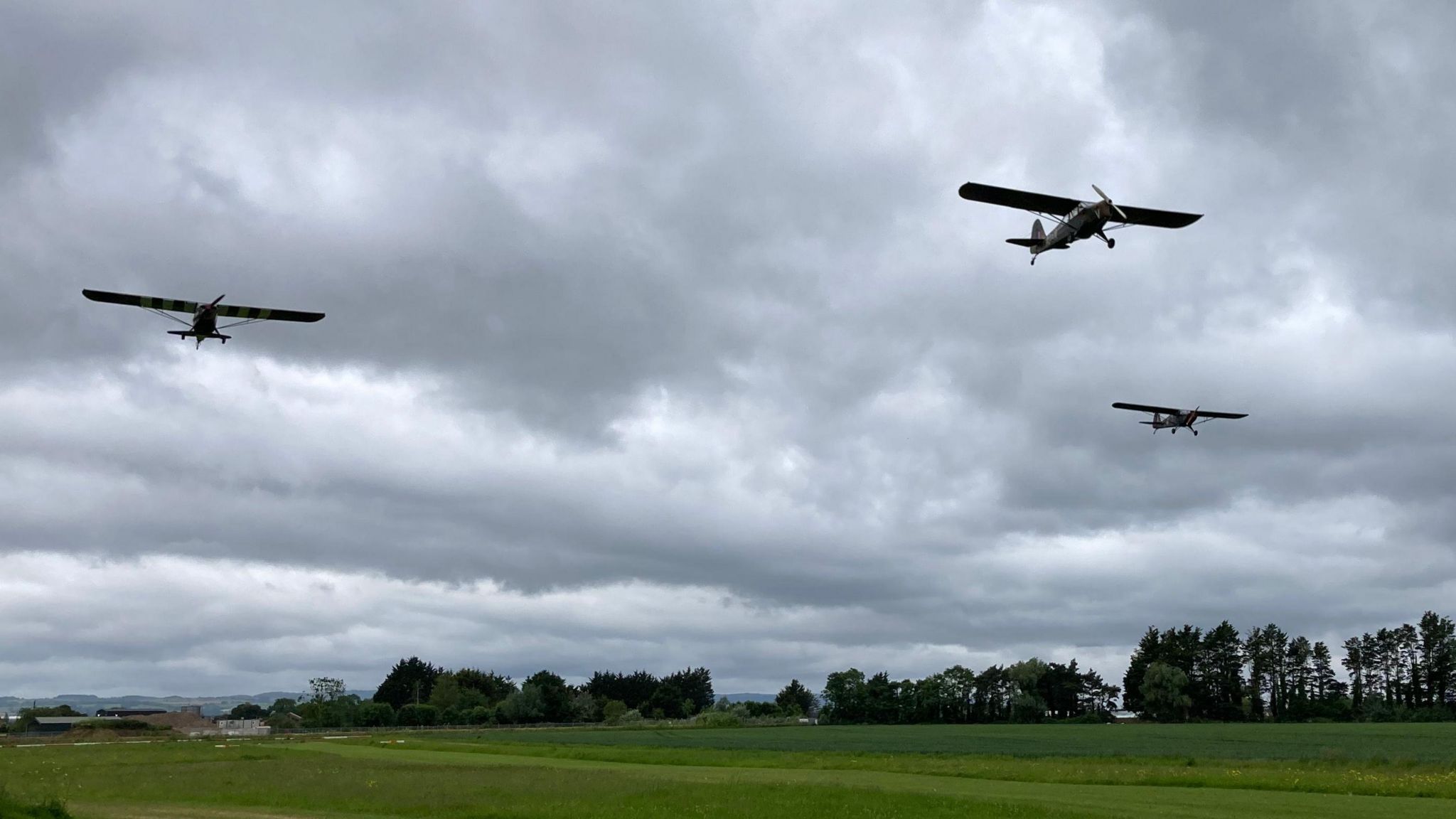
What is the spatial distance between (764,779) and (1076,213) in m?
25.6

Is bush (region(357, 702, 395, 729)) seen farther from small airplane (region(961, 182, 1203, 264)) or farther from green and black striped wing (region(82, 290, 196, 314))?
small airplane (region(961, 182, 1203, 264))

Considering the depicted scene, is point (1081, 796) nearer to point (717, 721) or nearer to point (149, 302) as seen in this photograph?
point (149, 302)

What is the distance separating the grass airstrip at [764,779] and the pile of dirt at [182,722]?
67.5 meters

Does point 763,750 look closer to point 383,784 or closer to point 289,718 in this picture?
point 383,784

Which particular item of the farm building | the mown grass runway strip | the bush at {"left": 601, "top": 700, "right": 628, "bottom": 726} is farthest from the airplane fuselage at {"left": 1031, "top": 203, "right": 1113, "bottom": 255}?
the bush at {"left": 601, "top": 700, "right": 628, "bottom": 726}

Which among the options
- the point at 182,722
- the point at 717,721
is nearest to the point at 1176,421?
the point at 717,721

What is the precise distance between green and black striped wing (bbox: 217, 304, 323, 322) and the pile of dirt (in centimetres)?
11638

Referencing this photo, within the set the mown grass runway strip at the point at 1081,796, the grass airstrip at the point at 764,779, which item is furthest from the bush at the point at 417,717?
the mown grass runway strip at the point at 1081,796

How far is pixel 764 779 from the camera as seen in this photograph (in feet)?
152

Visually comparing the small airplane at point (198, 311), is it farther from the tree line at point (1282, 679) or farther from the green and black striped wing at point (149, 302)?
the tree line at point (1282, 679)

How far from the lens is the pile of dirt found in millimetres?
152750

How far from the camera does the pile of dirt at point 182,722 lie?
152750 mm

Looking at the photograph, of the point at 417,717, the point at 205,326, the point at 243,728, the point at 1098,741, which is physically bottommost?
the point at 243,728

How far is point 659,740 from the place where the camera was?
97.2 m
